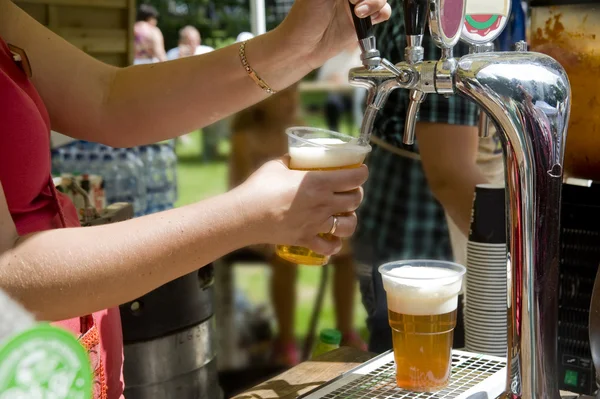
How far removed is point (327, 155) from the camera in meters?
0.98

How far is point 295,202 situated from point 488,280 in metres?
0.44

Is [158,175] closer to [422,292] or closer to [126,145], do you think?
[126,145]

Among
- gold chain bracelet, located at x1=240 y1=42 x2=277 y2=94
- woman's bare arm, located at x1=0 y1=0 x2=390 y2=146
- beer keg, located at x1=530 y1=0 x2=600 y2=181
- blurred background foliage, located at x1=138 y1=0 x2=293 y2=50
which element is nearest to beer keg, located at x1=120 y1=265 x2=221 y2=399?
woman's bare arm, located at x1=0 y1=0 x2=390 y2=146

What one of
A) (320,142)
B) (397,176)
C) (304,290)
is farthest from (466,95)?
(304,290)

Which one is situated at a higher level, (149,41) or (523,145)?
(149,41)

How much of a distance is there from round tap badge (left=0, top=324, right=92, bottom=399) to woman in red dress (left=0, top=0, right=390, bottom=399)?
0.11 metres

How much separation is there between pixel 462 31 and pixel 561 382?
23.2 inches

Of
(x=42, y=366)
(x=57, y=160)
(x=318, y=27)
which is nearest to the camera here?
(x=42, y=366)

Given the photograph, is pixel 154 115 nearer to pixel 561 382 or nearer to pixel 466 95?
pixel 466 95

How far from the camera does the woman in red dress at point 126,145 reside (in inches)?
34.3

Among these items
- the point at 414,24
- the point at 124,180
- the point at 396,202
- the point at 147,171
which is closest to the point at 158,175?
the point at 147,171

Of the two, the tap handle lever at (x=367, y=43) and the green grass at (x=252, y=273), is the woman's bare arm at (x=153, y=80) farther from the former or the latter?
the green grass at (x=252, y=273)

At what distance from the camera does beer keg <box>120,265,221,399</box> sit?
5.16 feet

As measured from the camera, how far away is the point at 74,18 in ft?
9.07
